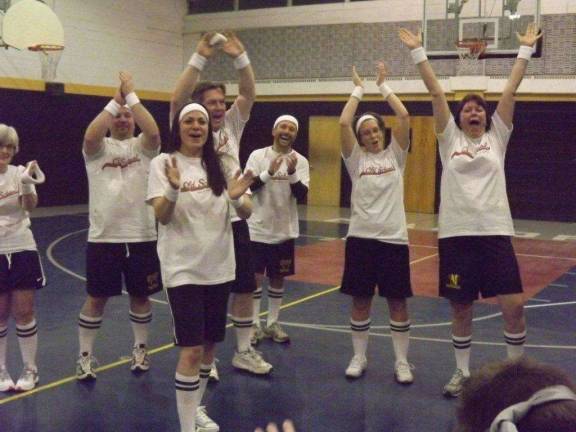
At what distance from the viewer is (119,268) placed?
5324 mm

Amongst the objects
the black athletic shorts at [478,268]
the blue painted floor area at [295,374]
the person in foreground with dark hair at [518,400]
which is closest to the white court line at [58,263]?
the blue painted floor area at [295,374]

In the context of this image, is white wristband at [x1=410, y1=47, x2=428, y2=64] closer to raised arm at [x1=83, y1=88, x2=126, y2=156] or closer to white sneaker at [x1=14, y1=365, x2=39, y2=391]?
raised arm at [x1=83, y1=88, x2=126, y2=156]

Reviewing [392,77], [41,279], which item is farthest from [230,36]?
[392,77]

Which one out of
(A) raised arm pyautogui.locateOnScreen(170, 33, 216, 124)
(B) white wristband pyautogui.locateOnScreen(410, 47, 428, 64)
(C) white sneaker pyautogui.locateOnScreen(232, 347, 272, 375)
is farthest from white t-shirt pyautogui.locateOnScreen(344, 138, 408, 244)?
(A) raised arm pyautogui.locateOnScreen(170, 33, 216, 124)

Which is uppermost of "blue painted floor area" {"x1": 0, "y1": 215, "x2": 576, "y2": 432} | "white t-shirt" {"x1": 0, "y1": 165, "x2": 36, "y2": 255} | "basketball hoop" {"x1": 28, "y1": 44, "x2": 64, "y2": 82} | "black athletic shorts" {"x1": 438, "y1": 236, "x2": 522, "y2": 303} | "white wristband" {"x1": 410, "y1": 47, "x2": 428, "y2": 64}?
"basketball hoop" {"x1": 28, "y1": 44, "x2": 64, "y2": 82}

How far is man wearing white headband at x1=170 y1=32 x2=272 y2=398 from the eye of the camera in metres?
5.04

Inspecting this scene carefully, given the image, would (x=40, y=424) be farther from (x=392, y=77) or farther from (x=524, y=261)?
(x=392, y=77)

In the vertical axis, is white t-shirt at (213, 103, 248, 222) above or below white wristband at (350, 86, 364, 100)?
below

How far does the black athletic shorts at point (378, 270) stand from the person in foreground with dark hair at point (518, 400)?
4.22m

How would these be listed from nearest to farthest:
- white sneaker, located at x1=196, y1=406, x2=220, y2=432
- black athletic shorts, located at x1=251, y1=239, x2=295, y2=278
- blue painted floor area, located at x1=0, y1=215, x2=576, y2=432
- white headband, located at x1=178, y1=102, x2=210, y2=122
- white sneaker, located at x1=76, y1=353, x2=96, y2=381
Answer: white headband, located at x1=178, y1=102, x2=210, y2=122 < white sneaker, located at x1=196, y1=406, x2=220, y2=432 < blue painted floor area, located at x1=0, y1=215, x2=576, y2=432 < white sneaker, located at x1=76, y1=353, x2=96, y2=381 < black athletic shorts, located at x1=251, y1=239, x2=295, y2=278

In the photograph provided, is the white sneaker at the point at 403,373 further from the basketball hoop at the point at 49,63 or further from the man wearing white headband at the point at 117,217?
the basketball hoop at the point at 49,63

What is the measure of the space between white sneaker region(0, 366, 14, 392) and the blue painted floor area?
13 cm

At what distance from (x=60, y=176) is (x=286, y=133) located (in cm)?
1416

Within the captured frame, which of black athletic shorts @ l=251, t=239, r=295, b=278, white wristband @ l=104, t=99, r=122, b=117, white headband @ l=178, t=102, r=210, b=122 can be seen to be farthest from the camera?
black athletic shorts @ l=251, t=239, r=295, b=278
